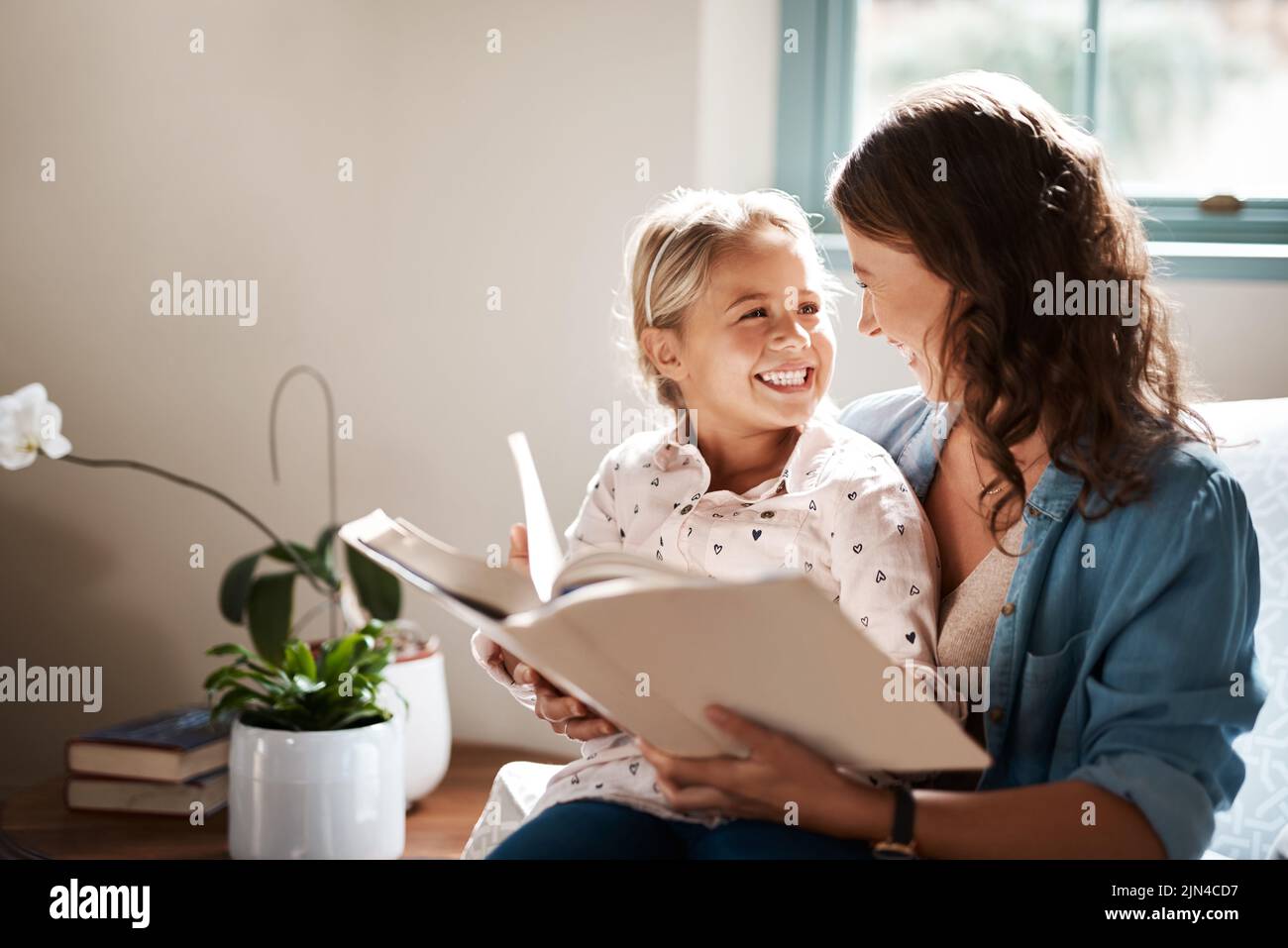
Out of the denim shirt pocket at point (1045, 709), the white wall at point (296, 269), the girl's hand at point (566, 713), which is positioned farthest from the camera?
the white wall at point (296, 269)

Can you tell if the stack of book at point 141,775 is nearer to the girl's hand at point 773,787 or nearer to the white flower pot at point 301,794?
the white flower pot at point 301,794

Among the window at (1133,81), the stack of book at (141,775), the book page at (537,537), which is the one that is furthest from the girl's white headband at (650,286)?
the stack of book at (141,775)

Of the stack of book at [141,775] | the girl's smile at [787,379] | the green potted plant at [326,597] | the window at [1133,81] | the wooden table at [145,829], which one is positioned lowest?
the wooden table at [145,829]

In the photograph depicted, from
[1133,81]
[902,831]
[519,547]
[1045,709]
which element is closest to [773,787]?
[902,831]

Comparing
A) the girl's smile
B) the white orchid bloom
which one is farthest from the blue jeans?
the white orchid bloom

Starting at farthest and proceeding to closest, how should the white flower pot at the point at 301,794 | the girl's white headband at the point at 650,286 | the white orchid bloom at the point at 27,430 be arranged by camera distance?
the white orchid bloom at the point at 27,430 → the white flower pot at the point at 301,794 → the girl's white headband at the point at 650,286

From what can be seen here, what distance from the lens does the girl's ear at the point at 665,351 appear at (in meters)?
1.56

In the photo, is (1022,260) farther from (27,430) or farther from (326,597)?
(326,597)

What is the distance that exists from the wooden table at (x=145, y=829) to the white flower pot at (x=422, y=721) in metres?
0.05

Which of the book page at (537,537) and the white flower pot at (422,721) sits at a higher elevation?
the book page at (537,537)

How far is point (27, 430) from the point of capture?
1850 mm

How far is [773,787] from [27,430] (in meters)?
1.32

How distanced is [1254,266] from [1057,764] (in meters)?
0.99

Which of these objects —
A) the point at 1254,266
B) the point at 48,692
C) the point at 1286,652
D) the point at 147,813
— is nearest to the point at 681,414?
the point at 1286,652
